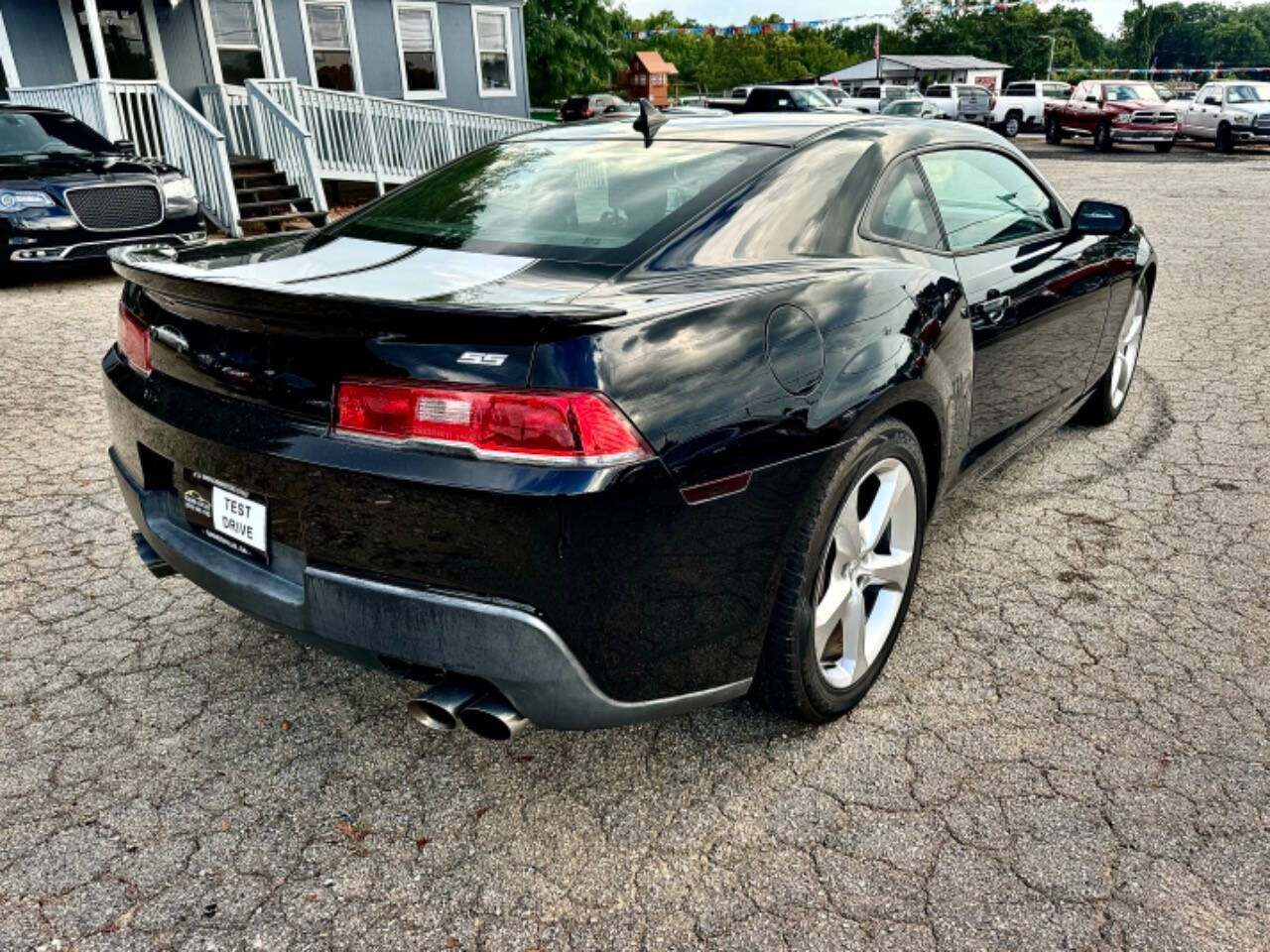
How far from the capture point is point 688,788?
7.61ft

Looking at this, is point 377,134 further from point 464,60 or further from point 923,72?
point 923,72

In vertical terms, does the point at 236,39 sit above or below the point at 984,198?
above

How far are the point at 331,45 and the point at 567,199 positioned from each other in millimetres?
15828

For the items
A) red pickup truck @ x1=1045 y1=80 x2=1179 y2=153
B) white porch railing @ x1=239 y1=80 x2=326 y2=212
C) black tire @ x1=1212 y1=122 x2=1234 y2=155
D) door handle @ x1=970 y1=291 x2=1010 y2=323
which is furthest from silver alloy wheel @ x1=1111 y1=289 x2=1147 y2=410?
red pickup truck @ x1=1045 y1=80 x2=1179 y2=153

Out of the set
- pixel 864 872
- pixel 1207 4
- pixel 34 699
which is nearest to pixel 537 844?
pixel 864 872

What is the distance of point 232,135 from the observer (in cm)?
1345

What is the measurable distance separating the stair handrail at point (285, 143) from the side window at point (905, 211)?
10.4 m

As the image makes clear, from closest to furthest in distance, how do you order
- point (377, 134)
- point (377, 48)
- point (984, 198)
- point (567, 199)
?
point (567, 199) < point (984, 198) < point (377, 134) < point (377, 48)

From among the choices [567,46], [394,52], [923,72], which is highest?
[567,46]

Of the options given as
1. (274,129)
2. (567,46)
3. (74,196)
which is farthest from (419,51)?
(567,46)

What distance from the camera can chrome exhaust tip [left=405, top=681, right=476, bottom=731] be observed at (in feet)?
6.26

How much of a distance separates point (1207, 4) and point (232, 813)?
17580cm

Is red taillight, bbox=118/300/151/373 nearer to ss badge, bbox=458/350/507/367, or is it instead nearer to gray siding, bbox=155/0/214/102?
ss badge, bbox=458/350/507/367

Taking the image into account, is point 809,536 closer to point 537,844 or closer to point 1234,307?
point 537,844
